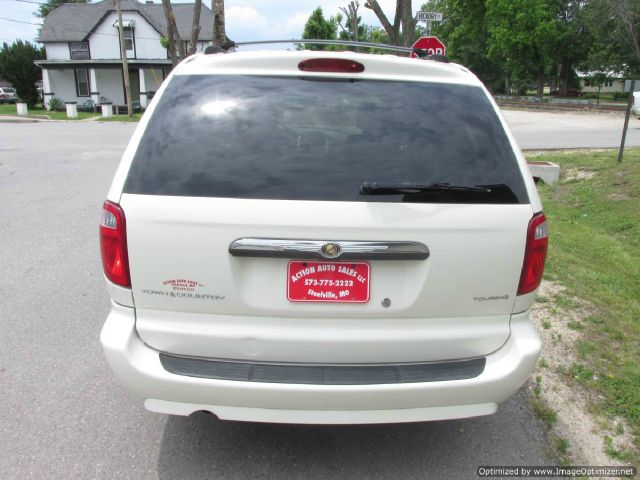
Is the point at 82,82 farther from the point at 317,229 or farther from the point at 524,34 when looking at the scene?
the point at 317,229

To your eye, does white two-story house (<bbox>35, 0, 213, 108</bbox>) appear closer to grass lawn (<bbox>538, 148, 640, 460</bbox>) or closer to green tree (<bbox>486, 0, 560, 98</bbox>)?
green tree (<bbox>486, 0, 560, 98</bbox>)

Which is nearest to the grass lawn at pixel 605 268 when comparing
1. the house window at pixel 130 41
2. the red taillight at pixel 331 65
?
the red taillight at pixel 331 65

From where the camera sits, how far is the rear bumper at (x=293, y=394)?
2.29 metres

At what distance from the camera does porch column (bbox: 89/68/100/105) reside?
3831cm

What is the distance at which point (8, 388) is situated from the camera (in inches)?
132

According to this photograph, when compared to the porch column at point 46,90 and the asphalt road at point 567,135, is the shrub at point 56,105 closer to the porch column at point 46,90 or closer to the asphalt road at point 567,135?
the porch column at point 46,90

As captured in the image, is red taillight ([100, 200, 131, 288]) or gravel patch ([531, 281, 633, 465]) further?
gravel patch ([531, 281, 633, 465])

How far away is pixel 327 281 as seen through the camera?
229 centimetres

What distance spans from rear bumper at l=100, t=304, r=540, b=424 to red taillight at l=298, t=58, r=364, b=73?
1365mm

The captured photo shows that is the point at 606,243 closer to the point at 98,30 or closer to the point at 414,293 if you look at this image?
the point at 414,293

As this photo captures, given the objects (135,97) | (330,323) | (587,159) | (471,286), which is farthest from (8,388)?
(135,97)

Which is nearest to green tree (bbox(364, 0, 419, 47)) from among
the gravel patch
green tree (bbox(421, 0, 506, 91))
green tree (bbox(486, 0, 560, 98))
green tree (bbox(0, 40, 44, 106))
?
the gravel patch

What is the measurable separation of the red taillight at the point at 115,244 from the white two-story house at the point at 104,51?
39.9 metres

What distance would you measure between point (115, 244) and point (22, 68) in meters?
45.2
